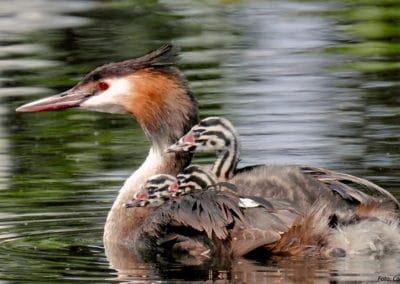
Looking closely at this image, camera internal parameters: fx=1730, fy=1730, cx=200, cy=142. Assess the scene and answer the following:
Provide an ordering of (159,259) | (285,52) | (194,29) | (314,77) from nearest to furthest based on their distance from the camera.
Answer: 1. (159,259)
2. (314,77)
3. (285,52)
4. (194,29)

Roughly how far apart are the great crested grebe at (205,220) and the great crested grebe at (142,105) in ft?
0.84

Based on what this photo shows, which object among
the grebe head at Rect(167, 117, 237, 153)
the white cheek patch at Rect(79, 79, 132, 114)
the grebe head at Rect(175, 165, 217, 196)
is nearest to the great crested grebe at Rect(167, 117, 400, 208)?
the grebe head at Rect(167, 117, 237, 153)

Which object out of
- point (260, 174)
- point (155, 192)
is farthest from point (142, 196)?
point (260, 174)

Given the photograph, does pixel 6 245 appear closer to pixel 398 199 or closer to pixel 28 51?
pixel 398 199

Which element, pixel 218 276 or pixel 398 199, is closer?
pixel 218 276

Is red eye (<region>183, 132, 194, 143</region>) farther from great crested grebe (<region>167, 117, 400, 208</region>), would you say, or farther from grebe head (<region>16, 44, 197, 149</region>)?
grebe head (<region>16, 44, 197, 149</region>)

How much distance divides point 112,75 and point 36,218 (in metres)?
1.09

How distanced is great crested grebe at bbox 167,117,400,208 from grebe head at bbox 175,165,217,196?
0.40ft

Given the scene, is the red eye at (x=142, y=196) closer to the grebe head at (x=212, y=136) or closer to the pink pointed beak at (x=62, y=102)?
the grebe head at (x=212, y=136)

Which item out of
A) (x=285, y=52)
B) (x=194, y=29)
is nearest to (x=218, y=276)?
(x=285, y=52)

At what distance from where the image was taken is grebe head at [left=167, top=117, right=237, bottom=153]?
10938 mm

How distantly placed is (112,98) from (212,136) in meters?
1.06

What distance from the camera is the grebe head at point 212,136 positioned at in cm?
1094

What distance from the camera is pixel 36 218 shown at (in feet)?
38.1
